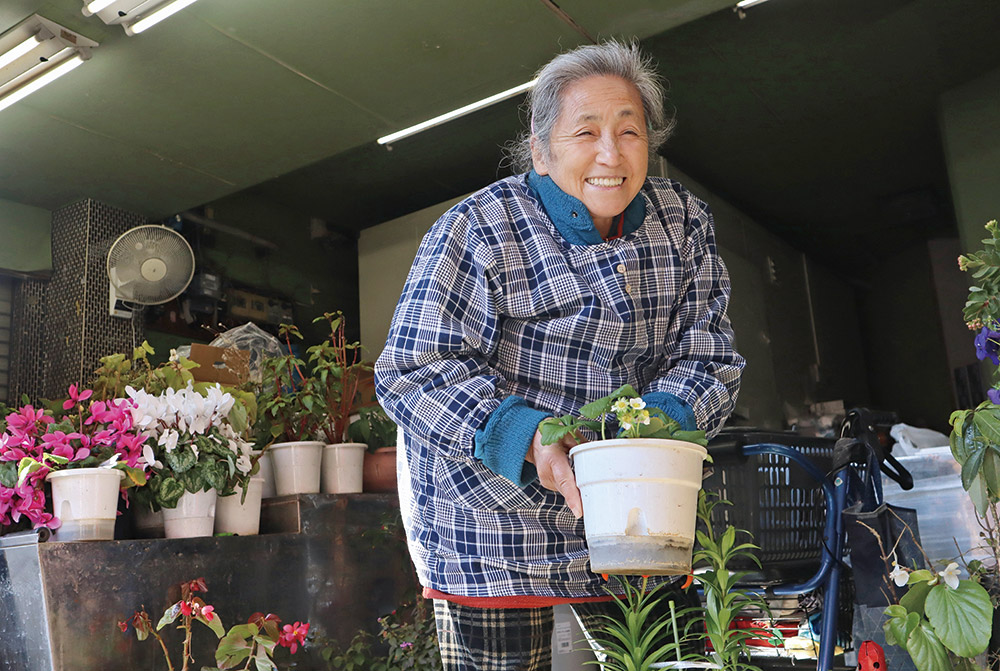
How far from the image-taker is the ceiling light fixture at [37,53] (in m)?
3.36

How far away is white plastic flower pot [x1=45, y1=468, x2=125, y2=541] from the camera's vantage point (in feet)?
6.44

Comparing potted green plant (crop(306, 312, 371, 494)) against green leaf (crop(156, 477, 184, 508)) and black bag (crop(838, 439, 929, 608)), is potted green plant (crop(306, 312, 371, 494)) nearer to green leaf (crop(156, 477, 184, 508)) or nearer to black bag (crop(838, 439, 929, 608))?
green leaf (crop(156, 477, 184, 508))

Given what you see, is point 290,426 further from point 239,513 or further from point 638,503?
point 638,503

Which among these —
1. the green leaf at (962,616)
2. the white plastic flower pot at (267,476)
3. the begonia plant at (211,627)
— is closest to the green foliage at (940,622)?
the green leaf at (962,616)

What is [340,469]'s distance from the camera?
2.75 meters

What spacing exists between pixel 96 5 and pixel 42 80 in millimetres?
664

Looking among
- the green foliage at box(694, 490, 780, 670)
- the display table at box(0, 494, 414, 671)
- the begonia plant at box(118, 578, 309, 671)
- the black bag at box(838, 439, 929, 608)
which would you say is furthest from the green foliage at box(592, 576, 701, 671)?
the display table at box(0, 494, 414, 671)

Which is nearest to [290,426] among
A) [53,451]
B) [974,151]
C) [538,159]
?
[53,451]

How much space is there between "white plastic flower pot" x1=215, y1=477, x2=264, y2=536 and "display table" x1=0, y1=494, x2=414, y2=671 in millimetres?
89

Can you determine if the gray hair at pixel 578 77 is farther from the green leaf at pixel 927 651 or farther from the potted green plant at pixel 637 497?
the green leaf at pixel 927 651

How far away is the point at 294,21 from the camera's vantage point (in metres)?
3.39

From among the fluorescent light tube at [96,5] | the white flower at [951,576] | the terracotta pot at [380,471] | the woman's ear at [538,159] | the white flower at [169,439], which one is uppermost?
the fluorescent light tube at [96,5]

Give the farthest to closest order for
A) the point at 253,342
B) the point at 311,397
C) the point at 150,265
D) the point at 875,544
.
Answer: the point at 150,265, the point at 253,342, the point at 311,397, the point at 875,544

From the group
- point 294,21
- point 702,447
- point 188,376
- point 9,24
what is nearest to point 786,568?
point 702,447
